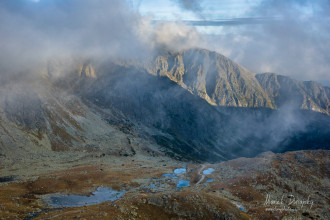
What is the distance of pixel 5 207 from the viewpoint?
54.8 m

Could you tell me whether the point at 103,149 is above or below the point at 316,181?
below

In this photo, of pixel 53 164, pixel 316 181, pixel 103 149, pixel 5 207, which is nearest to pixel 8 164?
pixel 53 164

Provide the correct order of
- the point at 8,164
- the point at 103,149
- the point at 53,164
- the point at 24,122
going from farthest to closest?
the point at 103,149
the point at 24,122
the point at 53,164
the point at 8,164

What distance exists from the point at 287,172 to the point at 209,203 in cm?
4718

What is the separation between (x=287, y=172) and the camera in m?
91.2

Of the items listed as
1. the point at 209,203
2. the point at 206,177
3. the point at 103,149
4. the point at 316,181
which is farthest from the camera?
the point at 103,149

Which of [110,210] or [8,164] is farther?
[8,164]

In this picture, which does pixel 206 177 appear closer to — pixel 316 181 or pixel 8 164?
pixel 316 181

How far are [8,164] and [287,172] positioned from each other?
13697cm

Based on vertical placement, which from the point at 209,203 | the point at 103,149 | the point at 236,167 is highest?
the point at 209,203

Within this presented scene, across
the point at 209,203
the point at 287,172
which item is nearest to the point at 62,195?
Answer: the point at 209,203

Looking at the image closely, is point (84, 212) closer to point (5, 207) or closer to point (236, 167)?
point (5, 207)

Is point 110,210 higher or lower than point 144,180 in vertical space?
higher

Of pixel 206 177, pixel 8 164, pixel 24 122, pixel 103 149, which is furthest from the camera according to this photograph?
pixel 103 149
